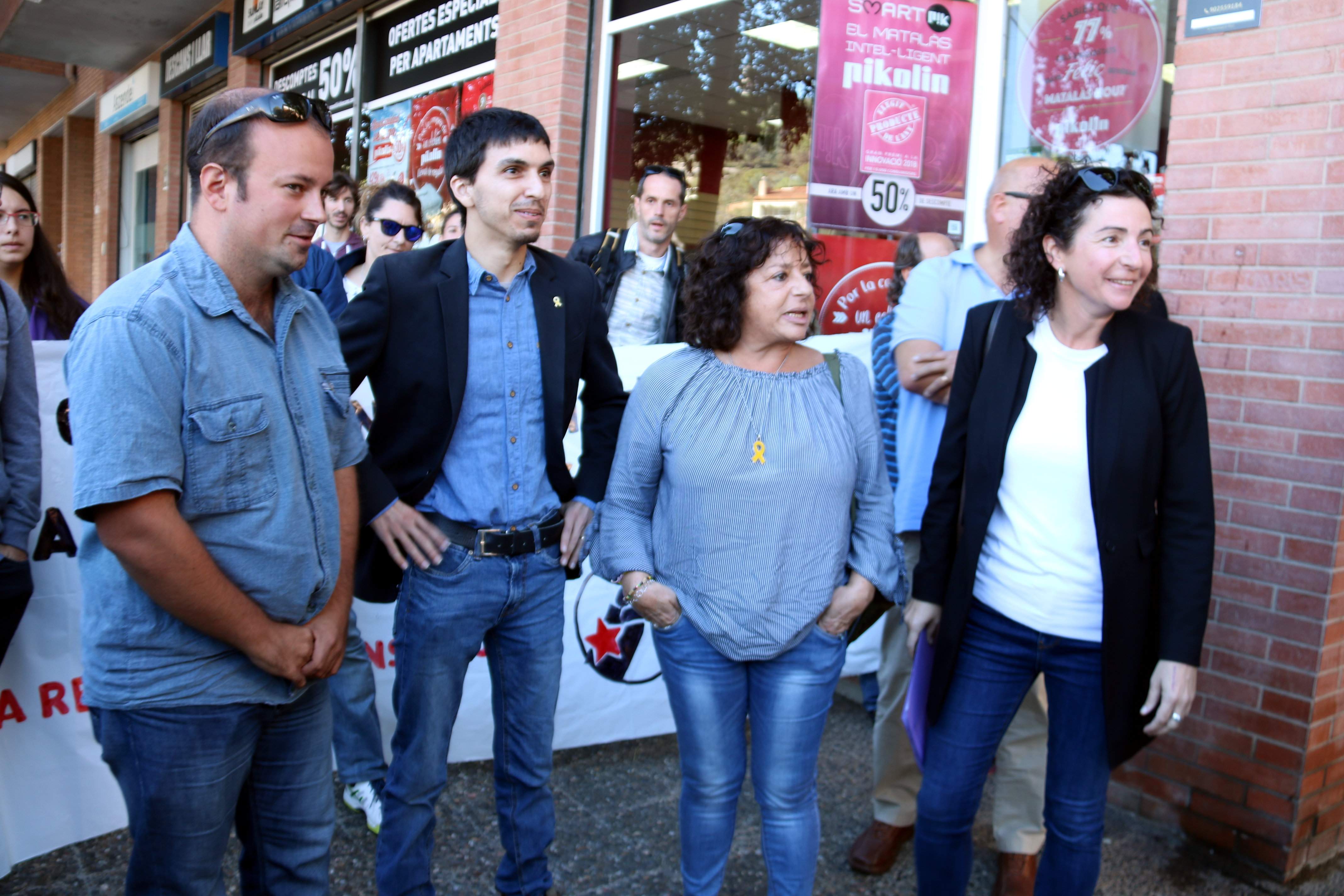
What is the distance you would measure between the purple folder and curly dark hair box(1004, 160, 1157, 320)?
913 millimetres

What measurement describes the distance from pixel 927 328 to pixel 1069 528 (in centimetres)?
99

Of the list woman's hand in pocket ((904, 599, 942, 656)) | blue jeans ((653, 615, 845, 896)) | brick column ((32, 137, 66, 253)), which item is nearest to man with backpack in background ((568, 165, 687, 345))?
woman's hand in pocket ((904, 599, 942, 656))

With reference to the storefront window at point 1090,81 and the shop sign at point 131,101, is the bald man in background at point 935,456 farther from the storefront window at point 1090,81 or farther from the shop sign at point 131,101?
the shop sign at point 131,101

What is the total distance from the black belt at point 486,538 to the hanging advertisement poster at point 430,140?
5.50 metres

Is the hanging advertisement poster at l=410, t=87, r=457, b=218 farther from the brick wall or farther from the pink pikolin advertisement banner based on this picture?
the brick wall

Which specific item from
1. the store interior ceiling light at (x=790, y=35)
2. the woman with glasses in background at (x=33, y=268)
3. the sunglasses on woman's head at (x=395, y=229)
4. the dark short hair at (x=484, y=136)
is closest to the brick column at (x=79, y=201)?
the store interior ceiling light at (x=790, y=35)

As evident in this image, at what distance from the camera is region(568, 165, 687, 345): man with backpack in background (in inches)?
197

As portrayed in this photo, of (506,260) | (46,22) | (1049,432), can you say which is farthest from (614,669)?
(46,22)

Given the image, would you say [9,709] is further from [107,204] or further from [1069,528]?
[107,204]

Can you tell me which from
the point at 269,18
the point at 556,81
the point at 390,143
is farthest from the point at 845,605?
the point at 269,18

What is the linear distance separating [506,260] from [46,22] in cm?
1384

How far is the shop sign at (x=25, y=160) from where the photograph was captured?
23438 mm

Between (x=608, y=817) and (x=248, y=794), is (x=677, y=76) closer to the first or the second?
(x=608, y=817)

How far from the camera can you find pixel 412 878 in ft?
8.70
